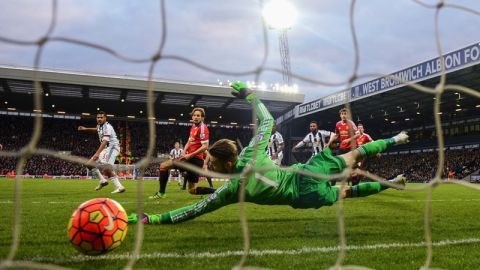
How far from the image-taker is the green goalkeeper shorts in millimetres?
4055

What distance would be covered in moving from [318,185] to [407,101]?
24.1 meters

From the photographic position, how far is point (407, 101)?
26.2 meters

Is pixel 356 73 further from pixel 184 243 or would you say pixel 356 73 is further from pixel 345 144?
pixel 345 144

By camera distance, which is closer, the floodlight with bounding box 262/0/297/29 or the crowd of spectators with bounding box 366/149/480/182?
the floodlight with bounding box 262/0/297/29

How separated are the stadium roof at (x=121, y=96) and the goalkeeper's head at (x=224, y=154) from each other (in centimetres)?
1976

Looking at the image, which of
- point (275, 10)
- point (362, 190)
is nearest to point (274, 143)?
point (275, 10)

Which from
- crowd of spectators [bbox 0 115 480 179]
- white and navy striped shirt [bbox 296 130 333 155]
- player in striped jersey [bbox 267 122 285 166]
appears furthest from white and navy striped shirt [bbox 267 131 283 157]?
crowd of spectators [bbox 0 115 480 179]

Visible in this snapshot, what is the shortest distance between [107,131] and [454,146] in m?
32.3

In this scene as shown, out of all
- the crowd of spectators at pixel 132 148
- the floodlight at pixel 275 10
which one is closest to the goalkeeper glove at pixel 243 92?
the floodlight at pixel 275 10

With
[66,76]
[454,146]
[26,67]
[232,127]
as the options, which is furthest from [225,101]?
[454,146]

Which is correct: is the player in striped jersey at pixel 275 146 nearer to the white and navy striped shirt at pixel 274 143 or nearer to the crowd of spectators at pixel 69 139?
the white and navy striped shirt at pixel 274 143

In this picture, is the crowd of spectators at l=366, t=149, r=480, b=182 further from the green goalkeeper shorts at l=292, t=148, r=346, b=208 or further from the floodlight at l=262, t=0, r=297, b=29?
the green goalkeeper shorts at l=292, t=148, r=346, b=208

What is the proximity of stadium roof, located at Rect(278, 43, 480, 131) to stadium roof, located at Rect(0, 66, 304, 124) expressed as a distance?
9.32ft

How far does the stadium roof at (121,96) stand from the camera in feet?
82.3
